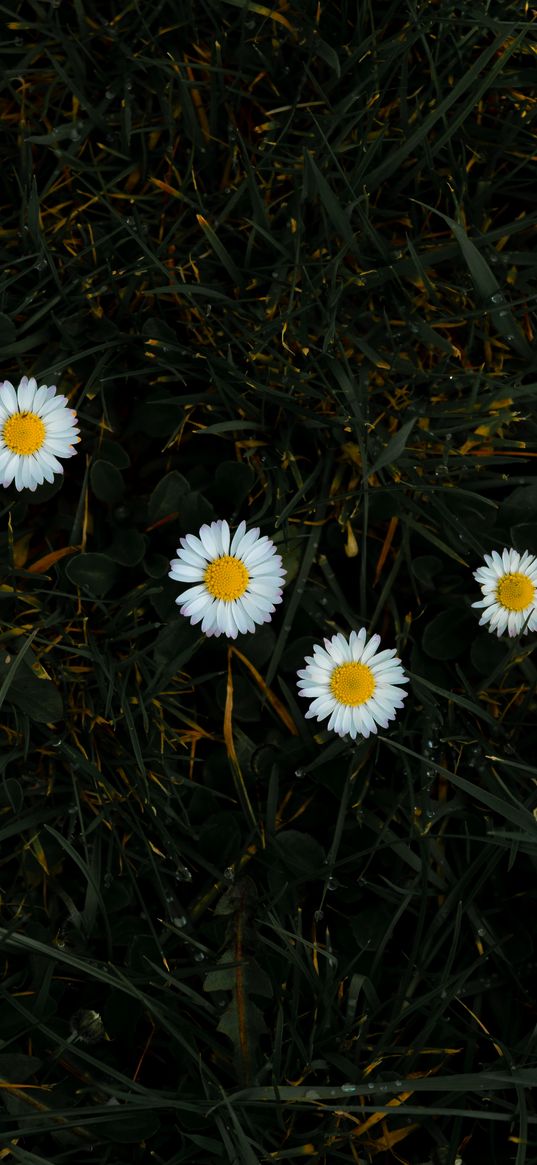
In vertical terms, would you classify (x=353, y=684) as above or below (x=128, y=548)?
below

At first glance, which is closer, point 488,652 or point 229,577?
point 229,577

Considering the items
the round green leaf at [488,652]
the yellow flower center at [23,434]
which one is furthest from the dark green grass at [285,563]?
the yellow flower center at [23,434]

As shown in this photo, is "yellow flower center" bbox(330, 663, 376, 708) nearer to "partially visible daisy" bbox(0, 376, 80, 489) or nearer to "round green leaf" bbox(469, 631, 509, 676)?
"round green leaf" bbox(469, 631, 509, 676)

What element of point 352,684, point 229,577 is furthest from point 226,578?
point 352,684

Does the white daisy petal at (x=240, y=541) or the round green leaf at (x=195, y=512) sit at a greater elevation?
the round green leaf at (x=195, y=512)

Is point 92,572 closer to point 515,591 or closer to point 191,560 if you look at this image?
point 191,560

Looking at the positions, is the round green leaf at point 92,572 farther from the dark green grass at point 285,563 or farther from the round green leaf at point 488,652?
the round green leaf at point 488,652
